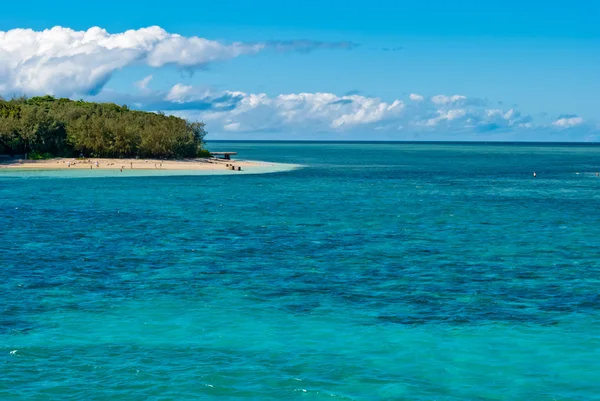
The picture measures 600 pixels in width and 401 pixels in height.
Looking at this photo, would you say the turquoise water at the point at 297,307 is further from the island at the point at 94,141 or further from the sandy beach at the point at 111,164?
the island at the point at 94,141

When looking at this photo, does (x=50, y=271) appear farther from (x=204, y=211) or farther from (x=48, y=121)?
(x=48, y=121)

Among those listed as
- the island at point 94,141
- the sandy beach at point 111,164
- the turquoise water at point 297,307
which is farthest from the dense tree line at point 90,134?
the turquoise water at point 297,307

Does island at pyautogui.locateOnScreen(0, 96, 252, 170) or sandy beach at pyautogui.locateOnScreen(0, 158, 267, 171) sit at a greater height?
island at pyautogui.locateOnScreen(0, 96, 252, 170)

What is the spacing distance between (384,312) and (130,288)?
12398 mm

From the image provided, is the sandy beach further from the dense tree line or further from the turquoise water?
the turquoise water

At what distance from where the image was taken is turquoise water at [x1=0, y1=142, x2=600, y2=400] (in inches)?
882

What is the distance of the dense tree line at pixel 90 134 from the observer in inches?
5384

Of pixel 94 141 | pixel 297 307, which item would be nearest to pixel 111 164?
pixel 94 141

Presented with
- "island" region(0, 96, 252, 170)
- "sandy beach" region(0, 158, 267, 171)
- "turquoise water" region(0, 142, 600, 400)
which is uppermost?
"island" region(0, 96, 252, 170)

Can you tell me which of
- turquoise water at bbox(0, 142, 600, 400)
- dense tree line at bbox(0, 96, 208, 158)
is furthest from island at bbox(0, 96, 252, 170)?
turquoise water at bbox(0, 142, 600, 400)

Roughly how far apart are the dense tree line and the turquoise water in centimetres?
7516

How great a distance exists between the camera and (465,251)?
46.8 meters

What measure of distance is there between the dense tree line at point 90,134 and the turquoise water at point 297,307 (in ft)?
247

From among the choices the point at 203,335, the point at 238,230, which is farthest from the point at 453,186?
the point at 203,335
